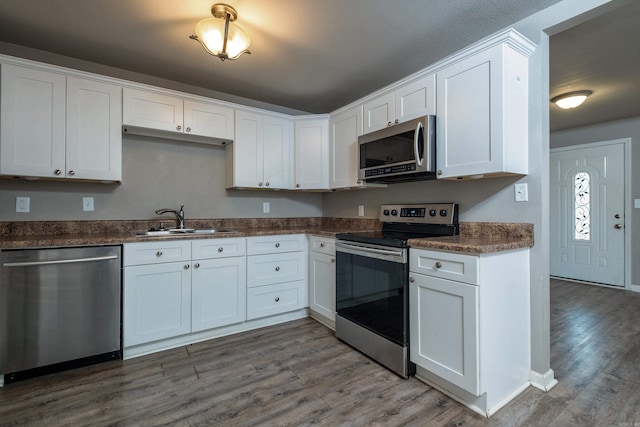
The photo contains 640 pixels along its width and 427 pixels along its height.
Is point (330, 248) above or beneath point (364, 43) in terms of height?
beneath

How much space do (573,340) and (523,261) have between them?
4.22 feet

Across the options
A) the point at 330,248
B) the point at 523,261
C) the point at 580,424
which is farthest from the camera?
the point at 330,248

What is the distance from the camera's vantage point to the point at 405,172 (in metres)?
2.25

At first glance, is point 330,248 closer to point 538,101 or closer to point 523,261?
point 523,261

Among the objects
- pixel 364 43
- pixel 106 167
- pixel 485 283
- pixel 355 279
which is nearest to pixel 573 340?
pixel 485 283

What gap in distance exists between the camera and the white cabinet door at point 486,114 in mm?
1780

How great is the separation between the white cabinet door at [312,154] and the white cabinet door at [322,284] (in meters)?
0.81

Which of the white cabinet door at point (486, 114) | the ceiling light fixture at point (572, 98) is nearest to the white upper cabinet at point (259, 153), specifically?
the white cabinet door at point (486, 114)

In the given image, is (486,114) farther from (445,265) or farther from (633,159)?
(633,159)

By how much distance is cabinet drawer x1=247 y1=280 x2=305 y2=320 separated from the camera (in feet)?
8.93

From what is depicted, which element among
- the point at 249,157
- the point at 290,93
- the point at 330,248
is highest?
the point at 290,93

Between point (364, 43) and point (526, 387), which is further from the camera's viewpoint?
point (364, 43)

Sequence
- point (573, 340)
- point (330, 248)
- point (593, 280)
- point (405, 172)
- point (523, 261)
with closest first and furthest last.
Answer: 1. point (523, 261)
2. point (405, 172)
3. point (573, 340)
4. point (330, 248)
5. point (593, 280)

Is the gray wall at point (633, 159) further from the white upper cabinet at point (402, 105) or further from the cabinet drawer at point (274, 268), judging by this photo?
the cabinet drawer at point (274, 268)
